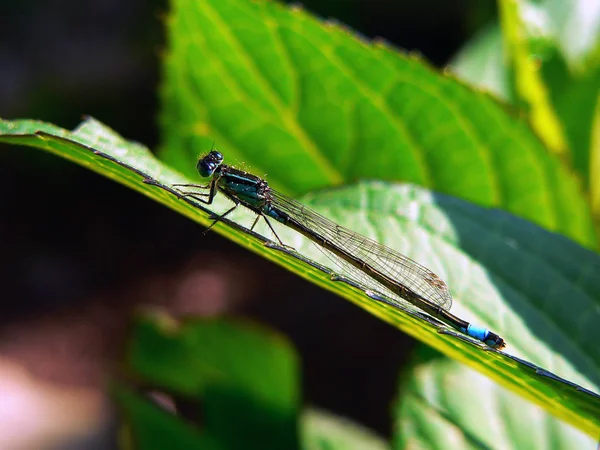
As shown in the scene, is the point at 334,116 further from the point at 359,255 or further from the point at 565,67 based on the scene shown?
the point at 565,67

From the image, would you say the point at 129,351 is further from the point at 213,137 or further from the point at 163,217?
the point at 163,217

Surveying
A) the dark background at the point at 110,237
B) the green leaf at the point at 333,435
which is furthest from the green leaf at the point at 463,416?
the dark background at the point at 110,237

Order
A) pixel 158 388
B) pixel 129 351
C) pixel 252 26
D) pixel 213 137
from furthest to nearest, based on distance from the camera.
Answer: pixel 158 388 < pixel 129 351 < pixel 213 137 < pixel 252 26

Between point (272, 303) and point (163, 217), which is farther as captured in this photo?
point (163, 217)

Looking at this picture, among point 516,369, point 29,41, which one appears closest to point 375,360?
point 516,369

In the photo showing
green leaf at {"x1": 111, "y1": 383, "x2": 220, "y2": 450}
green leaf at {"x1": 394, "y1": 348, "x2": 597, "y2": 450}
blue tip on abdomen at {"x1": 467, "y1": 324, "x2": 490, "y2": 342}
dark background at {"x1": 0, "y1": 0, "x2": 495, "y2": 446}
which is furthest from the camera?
dark background at {"x1": 0, "y1": 0, "x2": 495, "y2": 446}

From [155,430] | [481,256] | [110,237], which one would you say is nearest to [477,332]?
[481,256]

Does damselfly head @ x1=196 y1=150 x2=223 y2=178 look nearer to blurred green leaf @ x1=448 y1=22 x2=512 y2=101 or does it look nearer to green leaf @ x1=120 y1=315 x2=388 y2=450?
green leaf @ x1=120 y1=315 x2=388 y2=450

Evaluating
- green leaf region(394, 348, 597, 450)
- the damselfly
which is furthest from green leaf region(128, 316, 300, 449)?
green leaf region(394, 348, 597, 450)
